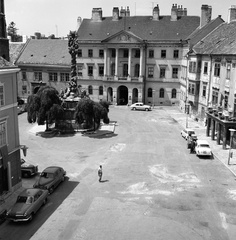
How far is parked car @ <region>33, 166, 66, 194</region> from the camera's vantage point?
2494cm

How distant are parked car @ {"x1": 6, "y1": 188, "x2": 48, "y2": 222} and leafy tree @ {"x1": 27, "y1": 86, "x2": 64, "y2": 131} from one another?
61.8 ft

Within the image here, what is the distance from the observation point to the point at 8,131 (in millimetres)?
24188

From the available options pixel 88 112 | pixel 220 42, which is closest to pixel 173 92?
pixel 220 42

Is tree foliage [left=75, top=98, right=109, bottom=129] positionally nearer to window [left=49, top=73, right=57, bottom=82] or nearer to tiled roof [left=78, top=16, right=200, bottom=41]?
tiled roof [left=78, top=16, right=200, bottom=41]

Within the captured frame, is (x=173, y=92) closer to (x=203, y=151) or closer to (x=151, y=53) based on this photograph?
(x=151, y=53)

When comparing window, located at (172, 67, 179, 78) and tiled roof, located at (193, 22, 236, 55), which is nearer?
tiled roof, located at (193, 22, 236, 55)

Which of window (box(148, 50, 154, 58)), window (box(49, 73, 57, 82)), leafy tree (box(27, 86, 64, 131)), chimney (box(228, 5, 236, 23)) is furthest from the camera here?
window (box(49, 73, 57, 82))

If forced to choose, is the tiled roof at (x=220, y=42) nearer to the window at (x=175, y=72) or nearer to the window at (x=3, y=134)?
the window at (x=175, y=72)

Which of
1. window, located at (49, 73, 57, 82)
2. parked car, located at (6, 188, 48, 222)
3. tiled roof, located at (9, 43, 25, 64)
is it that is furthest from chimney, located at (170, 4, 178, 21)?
parked car, located at (6, 188, 48, 222)

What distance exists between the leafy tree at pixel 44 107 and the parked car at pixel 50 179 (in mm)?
14826

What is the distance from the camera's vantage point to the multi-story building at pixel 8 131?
23297 millimetres

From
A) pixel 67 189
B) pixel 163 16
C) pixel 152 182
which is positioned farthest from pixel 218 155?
pixel 163 16

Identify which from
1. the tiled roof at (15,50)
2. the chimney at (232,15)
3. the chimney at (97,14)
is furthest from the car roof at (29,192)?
the chimney at (97,14)

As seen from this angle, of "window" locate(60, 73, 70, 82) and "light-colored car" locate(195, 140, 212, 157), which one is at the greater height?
"window" locate(60, 73, 70, 82)
